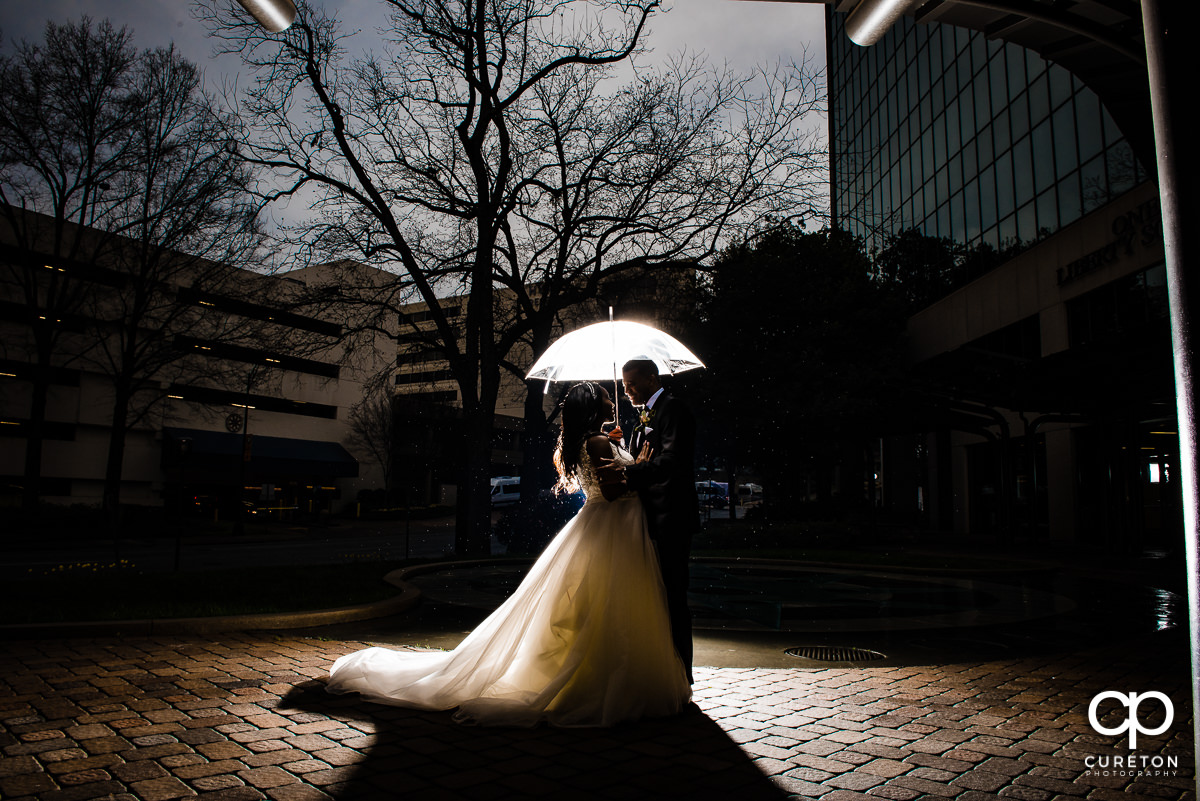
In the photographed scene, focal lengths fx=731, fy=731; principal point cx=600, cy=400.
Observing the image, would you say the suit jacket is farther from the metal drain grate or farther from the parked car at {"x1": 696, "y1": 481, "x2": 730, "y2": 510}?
the parked car at {"x1": 696, "y1": 481, "x2": 730, "y2": 510}

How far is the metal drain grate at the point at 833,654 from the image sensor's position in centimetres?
611

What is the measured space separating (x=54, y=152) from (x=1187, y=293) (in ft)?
95.5

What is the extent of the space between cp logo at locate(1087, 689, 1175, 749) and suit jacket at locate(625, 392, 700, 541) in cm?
256

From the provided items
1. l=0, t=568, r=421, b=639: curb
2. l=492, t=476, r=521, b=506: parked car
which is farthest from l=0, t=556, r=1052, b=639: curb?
l=492, t=476, r=521, b=506: parked car

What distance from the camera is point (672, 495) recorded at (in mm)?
4711

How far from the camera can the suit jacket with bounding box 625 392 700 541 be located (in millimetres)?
4633

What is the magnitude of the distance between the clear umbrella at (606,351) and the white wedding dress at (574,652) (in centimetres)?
104

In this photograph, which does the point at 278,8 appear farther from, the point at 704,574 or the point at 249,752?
the point at 704,574

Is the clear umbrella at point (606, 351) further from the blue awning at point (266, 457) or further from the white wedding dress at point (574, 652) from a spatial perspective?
the blue awning at point (266, 457)

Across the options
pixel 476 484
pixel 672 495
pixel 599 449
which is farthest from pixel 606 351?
pixel 476 484

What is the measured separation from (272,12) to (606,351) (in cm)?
304

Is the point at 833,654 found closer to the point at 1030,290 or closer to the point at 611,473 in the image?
the point at 611,473

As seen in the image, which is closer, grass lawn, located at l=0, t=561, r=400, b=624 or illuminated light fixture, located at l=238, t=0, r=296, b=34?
illuminated light fixture, located at l=238, t=0, r=296, b=34

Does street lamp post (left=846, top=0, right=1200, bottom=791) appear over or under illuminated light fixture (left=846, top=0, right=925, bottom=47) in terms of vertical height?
under
